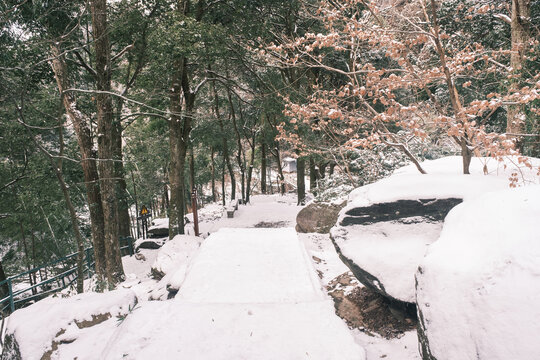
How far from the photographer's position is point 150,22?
32.3 feet

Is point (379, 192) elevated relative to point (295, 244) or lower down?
elevated

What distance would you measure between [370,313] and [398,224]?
1340 millimetres

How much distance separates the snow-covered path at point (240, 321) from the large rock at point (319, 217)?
12.6 feet

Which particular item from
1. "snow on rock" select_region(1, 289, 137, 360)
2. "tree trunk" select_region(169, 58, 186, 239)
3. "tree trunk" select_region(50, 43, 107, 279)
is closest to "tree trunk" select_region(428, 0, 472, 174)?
"snow on rock" select_region(1, 289, 137, 360)

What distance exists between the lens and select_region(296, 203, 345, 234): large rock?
8.88 m

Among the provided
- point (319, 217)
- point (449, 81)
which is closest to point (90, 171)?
point (319, 217)

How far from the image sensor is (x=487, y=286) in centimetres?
232

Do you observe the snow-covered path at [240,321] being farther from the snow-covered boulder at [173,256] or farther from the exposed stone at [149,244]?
the exposed stone at [149,244]

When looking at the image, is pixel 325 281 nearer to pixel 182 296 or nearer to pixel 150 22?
pixel 182 296

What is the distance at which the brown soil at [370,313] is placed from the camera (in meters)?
3.65

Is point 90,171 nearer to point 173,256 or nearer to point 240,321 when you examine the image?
point 173,256

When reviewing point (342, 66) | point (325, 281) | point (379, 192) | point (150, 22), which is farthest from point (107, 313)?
point (342, 66)

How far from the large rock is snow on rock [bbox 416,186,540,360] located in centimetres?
585

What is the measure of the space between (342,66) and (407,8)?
32.4 ft
